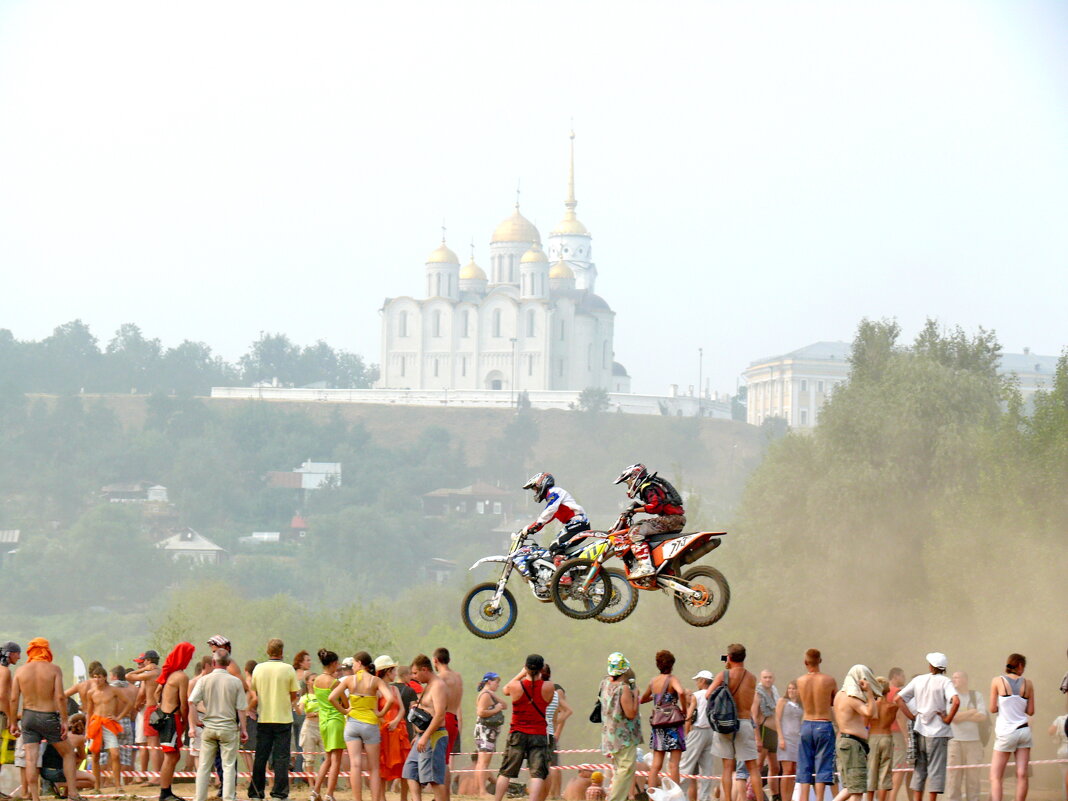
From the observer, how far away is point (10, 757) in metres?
17.0

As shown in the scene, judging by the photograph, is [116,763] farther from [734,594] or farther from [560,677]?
[560,677]

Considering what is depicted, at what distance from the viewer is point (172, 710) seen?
16969mm

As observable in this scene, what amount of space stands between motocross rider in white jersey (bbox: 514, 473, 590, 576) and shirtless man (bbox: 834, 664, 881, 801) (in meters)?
3.74

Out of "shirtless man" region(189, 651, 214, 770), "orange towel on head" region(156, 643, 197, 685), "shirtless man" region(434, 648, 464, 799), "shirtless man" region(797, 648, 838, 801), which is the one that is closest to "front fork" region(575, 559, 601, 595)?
"shirtless man" region(434, 648, 464, 799)

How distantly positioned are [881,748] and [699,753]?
7.22 ft

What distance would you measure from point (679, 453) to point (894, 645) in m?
135

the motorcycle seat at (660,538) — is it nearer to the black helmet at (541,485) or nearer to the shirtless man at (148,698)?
the black helmet at (541,485)

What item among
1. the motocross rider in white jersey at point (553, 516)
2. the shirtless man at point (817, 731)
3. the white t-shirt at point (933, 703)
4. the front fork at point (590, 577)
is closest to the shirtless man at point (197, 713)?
the motocross rider in white jersey at point (553, 516)

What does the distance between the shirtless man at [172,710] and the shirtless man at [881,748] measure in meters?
7.40

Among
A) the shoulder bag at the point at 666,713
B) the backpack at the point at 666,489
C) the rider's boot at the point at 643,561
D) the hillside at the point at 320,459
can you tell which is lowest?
the shoulder bag at the point at 666,713

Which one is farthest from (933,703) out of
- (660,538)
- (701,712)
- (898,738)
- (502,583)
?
(502,583)

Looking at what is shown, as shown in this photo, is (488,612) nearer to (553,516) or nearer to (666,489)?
(553,516)

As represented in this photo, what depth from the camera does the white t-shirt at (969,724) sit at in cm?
1867

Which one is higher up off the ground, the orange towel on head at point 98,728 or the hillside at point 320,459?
the hillside at point 320,459
